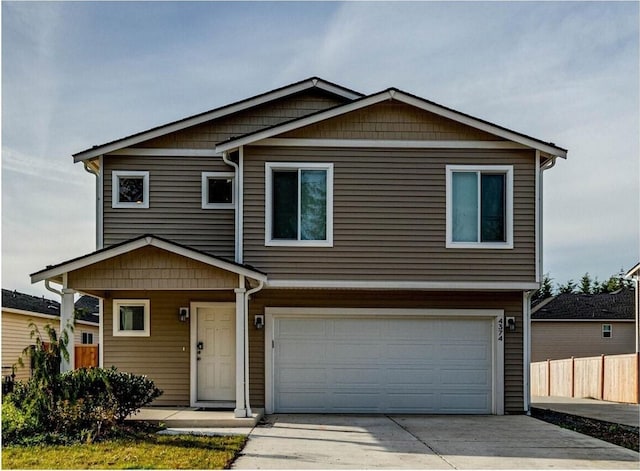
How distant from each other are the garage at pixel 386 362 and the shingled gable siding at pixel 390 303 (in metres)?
0.20

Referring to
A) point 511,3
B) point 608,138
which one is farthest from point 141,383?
point 608,138

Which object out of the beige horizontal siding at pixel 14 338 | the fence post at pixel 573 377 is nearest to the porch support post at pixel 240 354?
the beige horizontal siding at pixel 14 338

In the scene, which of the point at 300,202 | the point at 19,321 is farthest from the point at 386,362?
the point at 19,321

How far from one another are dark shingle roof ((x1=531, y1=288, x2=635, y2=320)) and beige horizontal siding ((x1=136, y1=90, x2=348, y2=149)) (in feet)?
67.1

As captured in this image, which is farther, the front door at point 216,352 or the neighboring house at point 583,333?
the neighboring house at point 583,333

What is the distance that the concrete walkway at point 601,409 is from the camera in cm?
1425

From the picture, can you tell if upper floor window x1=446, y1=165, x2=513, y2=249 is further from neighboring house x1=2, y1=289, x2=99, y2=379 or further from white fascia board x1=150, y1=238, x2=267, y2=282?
neighboring house x1=2, y1=289, x2=99, y2=379

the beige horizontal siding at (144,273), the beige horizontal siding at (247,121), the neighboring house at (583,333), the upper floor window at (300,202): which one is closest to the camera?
the beige horizontal siding at (144,273)

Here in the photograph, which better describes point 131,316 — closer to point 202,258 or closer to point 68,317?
point 68,317

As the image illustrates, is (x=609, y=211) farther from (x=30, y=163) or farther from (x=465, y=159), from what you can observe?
(x=30, y=163)

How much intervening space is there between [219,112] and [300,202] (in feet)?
9.26

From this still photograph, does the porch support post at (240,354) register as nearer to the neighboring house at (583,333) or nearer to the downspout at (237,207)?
the downspout at (237,207)

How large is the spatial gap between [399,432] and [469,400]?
3151 millimetres

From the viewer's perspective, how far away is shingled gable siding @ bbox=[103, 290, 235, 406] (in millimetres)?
14078
